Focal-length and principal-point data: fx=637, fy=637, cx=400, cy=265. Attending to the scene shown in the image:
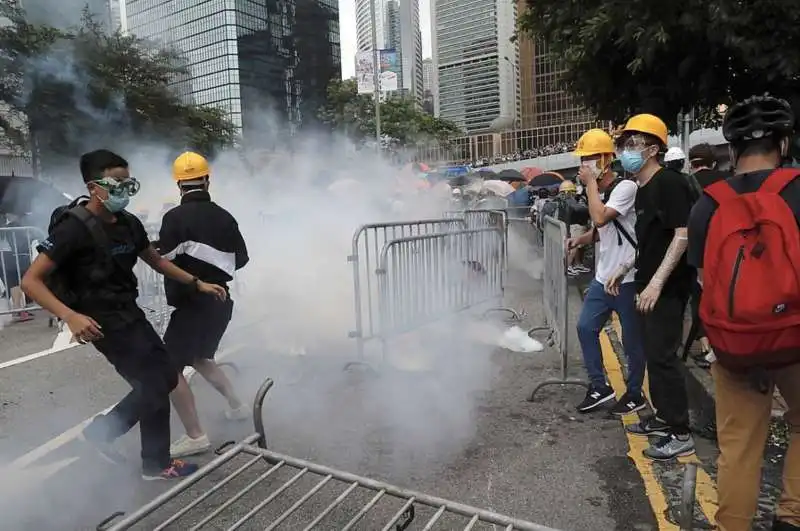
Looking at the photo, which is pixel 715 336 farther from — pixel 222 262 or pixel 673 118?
pixel 673 118

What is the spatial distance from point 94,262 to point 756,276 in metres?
2.87

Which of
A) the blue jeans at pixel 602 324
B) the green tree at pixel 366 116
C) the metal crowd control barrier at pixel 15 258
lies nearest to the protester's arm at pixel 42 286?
Answer: the blue jeans at pixel 602 324

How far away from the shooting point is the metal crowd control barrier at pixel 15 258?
332 inches

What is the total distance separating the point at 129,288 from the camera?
3334 millimetres

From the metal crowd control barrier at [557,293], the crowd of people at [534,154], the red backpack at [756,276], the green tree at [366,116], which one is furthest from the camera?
the crowd of people at [534,154]

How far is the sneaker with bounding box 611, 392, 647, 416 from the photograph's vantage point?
166 inches

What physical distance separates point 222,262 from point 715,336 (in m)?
2.90

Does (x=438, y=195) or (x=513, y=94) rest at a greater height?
(x=513, y=94)

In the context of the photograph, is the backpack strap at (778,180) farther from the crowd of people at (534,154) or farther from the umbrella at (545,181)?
the crowd of people at (534,154)

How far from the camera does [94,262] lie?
3127 millimetres

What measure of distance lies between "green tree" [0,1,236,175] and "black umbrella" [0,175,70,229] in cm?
239

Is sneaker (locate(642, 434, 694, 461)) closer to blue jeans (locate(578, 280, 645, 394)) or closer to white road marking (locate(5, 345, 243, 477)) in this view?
blue jeans (locate(578, 280, 645, 394))

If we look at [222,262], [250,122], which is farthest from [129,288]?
[250,122]

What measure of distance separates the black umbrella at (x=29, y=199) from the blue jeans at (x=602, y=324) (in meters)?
9.34
